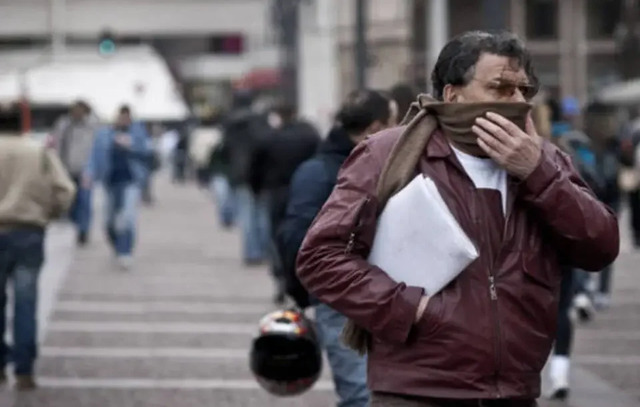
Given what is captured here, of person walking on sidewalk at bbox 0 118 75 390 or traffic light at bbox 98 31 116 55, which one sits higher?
person walking on sidewalk at bbox 0 118 75 390

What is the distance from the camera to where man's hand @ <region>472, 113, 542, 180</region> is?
Result: 203 inches

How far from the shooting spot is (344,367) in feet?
26.3

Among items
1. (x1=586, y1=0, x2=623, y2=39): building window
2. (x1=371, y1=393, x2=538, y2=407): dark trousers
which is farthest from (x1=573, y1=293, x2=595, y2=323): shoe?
(x1=586, y1=0, x2=623, y2=39): building window

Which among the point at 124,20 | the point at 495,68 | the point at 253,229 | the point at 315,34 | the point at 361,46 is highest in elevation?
the point at 495,68

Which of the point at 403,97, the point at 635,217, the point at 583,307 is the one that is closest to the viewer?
the point at 403,97

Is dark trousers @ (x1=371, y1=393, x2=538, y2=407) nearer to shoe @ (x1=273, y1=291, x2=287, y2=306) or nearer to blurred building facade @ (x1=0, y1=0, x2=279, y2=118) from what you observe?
shoe @ (x1=273, y1=291, x2=287, y2=306)

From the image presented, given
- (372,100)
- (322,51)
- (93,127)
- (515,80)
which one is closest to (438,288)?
(515,80)

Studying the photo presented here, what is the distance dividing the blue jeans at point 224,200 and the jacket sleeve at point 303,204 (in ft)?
64.9

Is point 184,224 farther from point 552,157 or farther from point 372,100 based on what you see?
point 552,157

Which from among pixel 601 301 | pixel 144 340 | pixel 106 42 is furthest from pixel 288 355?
pixel 106 42

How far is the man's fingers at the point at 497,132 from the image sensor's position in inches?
203

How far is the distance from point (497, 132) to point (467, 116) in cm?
11

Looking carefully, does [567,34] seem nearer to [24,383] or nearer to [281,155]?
[281,155]

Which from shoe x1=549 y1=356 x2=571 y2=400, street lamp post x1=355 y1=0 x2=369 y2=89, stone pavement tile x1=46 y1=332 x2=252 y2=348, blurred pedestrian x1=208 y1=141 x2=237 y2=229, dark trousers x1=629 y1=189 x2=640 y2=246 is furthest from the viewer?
blurred pedestrian x1=208 y1=141 x2=237 y2=229
